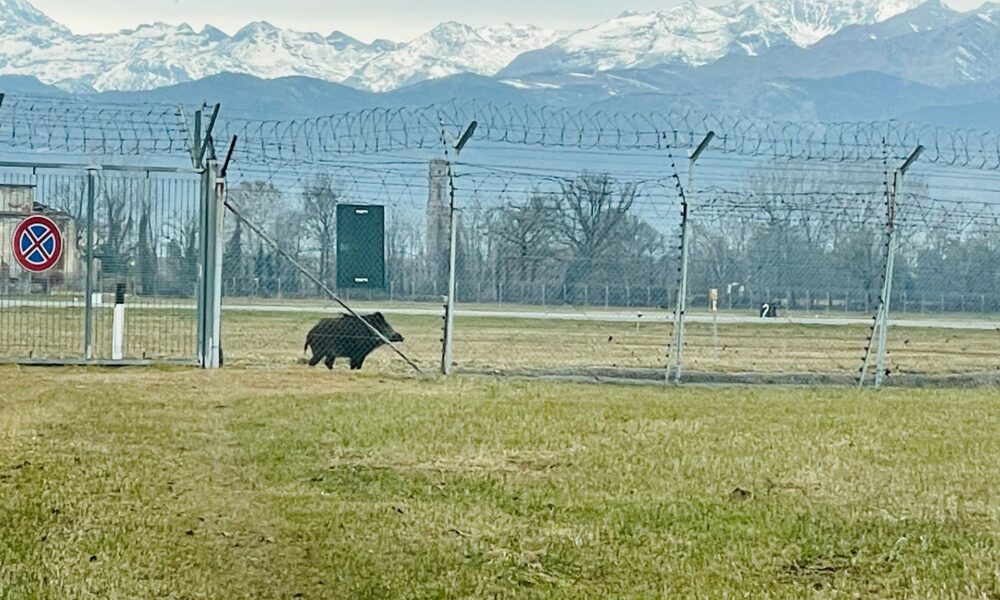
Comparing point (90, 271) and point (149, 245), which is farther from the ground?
point (149, 245)

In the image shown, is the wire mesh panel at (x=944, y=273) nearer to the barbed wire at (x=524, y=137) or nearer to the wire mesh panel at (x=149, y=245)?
the barbed wire at (x=524, y=137)

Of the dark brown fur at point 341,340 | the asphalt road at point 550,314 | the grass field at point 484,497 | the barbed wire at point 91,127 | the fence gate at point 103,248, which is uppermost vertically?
the barbed wire at point 91,127

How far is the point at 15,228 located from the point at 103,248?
3.75 feet

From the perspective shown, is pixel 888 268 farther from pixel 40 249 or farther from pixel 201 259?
pixel 40 249

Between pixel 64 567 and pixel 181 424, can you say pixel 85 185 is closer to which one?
pixel 181 424

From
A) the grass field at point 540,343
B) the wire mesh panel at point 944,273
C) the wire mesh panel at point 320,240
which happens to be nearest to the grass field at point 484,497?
the wire mesh panel at point 320,240

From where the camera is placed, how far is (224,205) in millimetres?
19750

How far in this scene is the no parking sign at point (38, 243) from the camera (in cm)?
1939

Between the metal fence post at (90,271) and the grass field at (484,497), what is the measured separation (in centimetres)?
280

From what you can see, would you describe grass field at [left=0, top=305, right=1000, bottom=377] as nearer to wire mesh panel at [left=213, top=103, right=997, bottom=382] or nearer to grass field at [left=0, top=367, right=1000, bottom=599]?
wire mesh panel at [left=213, top=103, right=997, bottom=382]

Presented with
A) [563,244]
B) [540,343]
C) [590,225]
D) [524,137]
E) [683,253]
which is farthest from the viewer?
[540,343]

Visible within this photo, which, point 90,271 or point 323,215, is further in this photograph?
point 323,215

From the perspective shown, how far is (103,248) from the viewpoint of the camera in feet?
64.8

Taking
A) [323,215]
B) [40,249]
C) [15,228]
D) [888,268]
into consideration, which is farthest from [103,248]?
[888,268]
